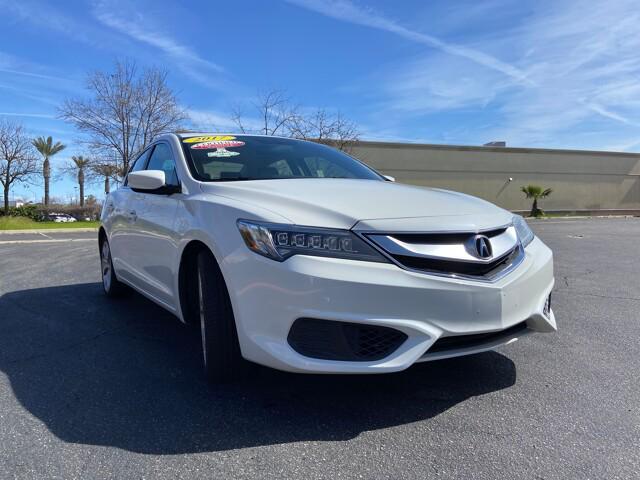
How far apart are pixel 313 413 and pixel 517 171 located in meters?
39.3

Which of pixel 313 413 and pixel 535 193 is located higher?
pixel 535 193

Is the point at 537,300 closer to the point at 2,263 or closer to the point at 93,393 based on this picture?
the point at 93,393

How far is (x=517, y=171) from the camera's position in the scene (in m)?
38.1

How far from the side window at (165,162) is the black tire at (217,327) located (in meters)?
0.95

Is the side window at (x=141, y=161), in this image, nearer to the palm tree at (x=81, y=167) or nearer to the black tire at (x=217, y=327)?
the black tire at (x=217, y=327)

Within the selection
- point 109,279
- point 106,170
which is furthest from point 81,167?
point 109,279

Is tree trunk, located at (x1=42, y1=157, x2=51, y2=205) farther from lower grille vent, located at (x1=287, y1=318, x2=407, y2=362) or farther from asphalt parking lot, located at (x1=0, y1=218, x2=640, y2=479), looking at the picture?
lower grille vent, located at (x1=287, y1=318, x2=407, y2=362)

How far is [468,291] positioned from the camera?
88.7 inches

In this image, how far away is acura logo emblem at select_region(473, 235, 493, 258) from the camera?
7.75 feet

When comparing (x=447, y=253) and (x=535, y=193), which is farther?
(x=535, y=193)

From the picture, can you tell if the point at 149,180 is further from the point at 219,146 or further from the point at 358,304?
the point at 358,304

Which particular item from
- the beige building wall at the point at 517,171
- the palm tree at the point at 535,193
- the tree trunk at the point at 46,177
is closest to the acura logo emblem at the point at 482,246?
the beige building wall at the point at 517,171

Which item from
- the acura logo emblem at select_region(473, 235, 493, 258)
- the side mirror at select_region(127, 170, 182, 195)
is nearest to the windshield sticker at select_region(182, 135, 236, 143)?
the side mirror at select_region(127, 170, 182, 195)

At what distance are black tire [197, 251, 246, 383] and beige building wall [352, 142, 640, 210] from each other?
30778 mm
